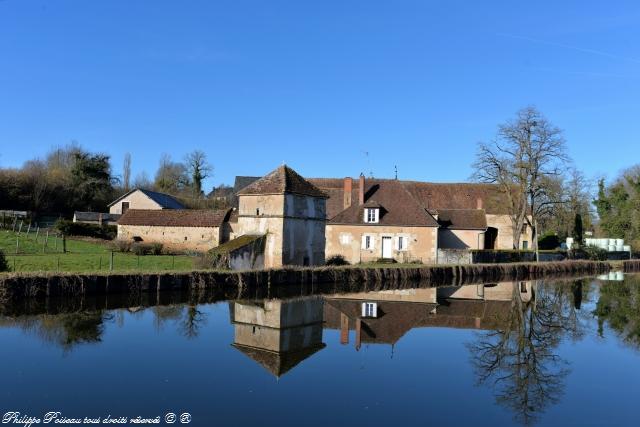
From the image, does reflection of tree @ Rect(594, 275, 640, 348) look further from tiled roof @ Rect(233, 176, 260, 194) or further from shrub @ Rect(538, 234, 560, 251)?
tiled roof @ Rect(233, 176, 260, 194)

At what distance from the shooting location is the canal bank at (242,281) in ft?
48.8

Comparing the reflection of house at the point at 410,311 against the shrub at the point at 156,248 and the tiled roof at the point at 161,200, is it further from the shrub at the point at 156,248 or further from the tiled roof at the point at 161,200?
the tiled roof at the point at 161,200

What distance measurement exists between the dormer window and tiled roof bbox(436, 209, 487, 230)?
539 cm

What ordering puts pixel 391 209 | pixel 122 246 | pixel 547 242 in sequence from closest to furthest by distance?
1. pixel 122 246
2. pixel 391 209
3. pixel 547 242

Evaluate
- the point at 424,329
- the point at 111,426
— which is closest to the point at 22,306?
the point at 111,426

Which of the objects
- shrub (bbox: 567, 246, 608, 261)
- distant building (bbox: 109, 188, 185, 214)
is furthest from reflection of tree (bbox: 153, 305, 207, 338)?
shrub (bbox: 567, 246, 608, 261)

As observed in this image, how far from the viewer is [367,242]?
106ft

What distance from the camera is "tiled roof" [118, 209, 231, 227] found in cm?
3272

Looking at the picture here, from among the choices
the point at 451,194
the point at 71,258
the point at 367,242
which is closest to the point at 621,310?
the point at 367,242

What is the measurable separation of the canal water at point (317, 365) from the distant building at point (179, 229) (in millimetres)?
16039

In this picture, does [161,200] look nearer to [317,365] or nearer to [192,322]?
[192,322]

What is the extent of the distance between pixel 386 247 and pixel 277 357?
2217 cm

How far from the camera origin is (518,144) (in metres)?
35.9

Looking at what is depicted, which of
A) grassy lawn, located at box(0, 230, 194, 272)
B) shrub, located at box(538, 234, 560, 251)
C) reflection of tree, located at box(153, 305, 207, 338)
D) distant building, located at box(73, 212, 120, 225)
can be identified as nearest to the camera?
reflection of tree, located at box(153, 305, 207, 338)
